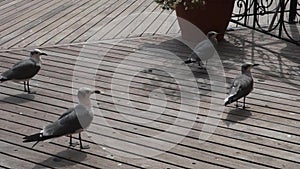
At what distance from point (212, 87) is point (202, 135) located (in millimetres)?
790

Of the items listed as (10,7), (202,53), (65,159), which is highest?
(10,7)

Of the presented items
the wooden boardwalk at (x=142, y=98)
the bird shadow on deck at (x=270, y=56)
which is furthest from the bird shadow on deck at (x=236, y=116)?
the bird shadow on deck at (x=270, y=56)

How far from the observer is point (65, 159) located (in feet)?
9.17

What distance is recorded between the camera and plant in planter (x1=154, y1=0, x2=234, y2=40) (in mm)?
4637

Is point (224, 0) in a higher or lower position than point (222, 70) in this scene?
higher

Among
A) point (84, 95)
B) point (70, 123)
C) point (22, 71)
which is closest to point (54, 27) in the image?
point (22, 71)

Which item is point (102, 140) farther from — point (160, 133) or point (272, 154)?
point (272, 154)

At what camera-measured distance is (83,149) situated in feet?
9.52

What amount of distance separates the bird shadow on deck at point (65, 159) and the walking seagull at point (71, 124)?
7 centimetres

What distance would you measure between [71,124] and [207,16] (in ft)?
7.63

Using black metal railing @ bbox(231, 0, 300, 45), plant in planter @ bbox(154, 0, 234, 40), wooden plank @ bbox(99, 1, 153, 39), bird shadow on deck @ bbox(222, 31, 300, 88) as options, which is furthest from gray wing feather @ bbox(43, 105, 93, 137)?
black metal railing @ bbox(231, 0, 300, 45)

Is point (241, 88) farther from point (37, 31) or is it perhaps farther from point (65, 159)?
point (37, 31)

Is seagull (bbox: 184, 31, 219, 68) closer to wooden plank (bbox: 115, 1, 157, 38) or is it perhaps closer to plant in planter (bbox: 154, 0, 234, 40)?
plant in planter (bbox: 154, 0, 234, 40)

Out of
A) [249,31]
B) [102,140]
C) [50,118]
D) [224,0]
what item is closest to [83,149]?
[102,140]
